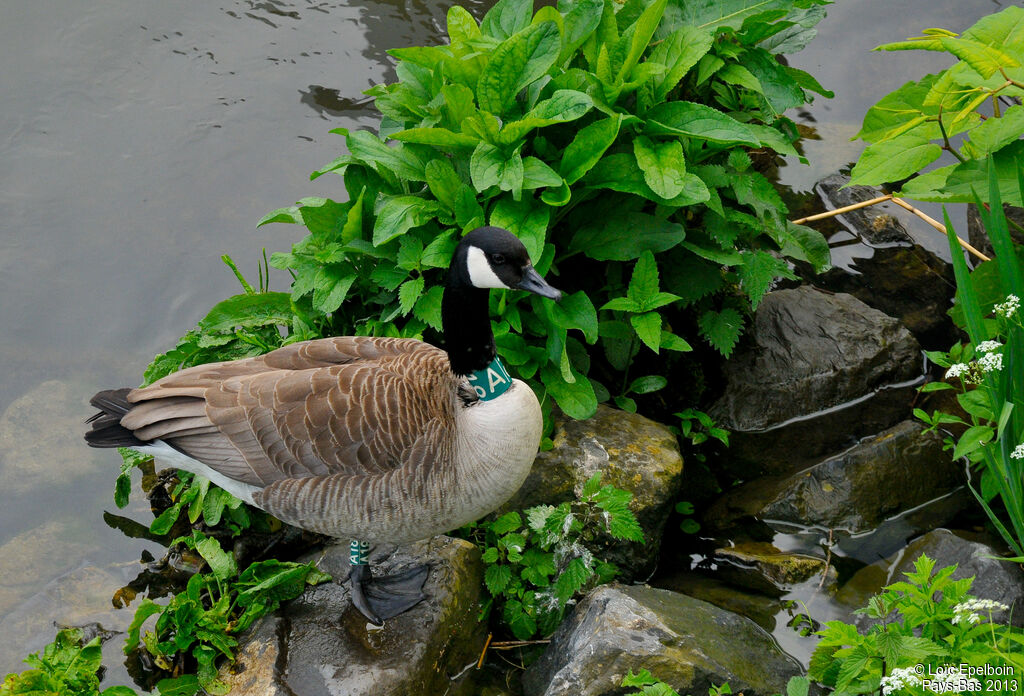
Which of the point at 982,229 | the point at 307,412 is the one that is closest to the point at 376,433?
the point at 307,412

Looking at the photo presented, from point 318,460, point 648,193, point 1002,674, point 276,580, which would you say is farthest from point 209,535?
point 1002,674

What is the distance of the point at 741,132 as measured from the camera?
471cm

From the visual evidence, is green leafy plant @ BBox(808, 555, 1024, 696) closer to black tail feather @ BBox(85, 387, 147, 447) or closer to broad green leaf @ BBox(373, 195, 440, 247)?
broad green leaf @ BBox(373, 195, 440, 247)

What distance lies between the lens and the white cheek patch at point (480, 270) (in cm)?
411

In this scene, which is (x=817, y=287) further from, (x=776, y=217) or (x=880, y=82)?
(x=880, y=82)

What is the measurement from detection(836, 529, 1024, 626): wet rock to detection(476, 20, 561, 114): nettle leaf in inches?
119

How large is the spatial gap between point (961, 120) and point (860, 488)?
6.65ft

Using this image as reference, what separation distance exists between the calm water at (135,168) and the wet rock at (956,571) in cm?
297

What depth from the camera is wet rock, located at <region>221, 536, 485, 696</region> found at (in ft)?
13.9

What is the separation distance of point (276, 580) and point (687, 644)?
1.93 metres

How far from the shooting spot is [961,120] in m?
4.52

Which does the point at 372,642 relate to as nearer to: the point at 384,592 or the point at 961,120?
the point at 384,592

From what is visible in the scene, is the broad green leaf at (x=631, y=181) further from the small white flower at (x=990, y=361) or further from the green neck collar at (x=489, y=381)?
the small white flower at (x=990, y=361)

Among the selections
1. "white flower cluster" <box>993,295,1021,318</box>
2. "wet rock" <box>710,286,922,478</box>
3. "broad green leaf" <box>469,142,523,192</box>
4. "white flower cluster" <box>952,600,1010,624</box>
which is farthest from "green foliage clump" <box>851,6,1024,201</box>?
"white flower cluster" <box>952,600,1010,624</box>
